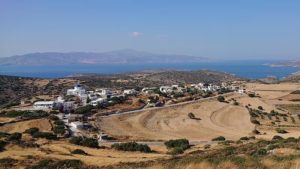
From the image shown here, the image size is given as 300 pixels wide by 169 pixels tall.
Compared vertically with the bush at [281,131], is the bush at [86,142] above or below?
above

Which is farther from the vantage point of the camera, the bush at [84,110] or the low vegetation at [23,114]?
the bush at [84,110]

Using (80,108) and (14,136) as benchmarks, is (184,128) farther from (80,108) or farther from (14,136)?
(14,136)

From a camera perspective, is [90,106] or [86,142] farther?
[90,106]

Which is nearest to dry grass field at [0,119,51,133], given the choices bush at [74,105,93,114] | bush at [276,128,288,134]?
bush at [74,105,93,114]

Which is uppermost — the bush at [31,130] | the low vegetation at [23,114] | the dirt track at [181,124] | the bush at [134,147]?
the bush at [134,147]

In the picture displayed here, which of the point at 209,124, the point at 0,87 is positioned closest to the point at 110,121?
the point at 209,124

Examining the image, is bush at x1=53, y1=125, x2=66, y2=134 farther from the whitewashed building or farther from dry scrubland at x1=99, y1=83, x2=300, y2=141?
the whitewashed building

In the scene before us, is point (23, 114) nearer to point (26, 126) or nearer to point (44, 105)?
point (26, 126)

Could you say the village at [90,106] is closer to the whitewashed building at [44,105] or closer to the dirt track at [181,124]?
the whitewashed building at [44,105]

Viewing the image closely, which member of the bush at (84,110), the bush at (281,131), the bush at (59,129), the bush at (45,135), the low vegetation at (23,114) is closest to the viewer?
the bush at (45,135)

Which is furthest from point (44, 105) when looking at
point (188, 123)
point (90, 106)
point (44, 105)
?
point (188, 123)

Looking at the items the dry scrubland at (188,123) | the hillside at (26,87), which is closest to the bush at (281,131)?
the dry scrubland at (188,123)
